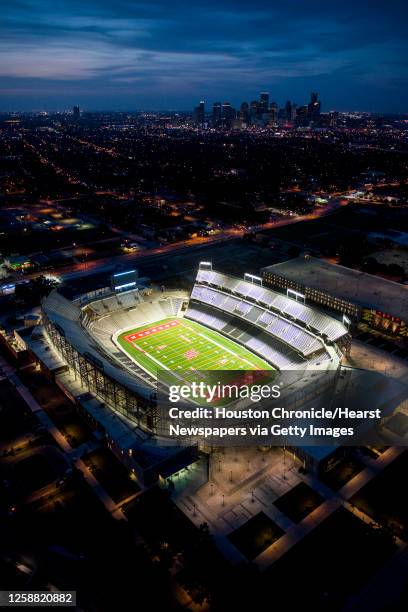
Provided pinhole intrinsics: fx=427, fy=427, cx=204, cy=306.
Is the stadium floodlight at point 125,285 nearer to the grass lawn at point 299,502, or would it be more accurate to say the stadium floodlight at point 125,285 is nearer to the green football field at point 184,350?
the green football field at point 184,350

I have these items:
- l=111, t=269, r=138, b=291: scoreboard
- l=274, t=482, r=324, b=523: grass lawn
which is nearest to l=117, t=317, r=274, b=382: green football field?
l=111, t=269, r=138, b=291: scoreboard

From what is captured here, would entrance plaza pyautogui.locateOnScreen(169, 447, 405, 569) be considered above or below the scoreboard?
below

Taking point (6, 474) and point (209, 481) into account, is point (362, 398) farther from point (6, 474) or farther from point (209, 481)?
point (6, 474)

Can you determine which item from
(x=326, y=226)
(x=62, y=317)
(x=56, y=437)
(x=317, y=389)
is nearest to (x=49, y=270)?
(x=62, y=317)

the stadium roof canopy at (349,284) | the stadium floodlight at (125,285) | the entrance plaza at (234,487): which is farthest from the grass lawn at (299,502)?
the stadium floodlight at (125,285)

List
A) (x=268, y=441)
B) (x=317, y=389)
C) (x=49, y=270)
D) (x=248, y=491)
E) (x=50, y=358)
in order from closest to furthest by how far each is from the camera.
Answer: (x=248, y=491), (x=268, y=441), (x=317, y=389), (x=50, y=358), (x=49, y=270)

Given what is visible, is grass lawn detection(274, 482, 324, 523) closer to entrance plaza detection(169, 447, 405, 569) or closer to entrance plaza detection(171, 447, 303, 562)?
entrance plaza detection(169, 447, 405, 569)
